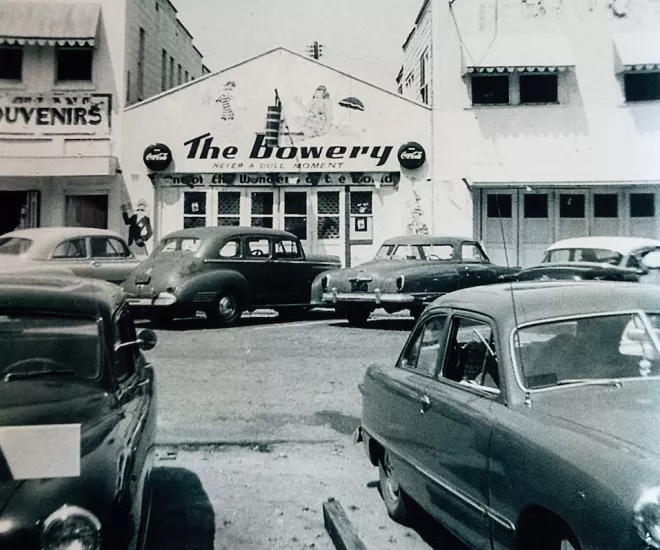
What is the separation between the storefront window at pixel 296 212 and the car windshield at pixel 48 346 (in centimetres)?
1658

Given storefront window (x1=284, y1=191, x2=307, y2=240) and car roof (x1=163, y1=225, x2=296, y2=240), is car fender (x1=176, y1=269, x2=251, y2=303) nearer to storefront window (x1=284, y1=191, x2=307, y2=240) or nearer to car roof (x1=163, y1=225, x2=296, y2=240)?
car roof (x1=163, y1=225, x2=296, y2=240)

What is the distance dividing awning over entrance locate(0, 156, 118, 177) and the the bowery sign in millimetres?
2306

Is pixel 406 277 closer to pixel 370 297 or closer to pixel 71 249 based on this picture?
pixel 370 297

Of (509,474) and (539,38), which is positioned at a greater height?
(539,38)

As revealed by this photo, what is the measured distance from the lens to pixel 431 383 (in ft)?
13.0

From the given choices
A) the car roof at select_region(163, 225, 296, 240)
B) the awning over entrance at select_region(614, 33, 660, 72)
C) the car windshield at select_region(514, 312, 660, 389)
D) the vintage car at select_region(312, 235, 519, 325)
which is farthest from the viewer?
the awning over entrance at select_region(614, 33, 660, 72)

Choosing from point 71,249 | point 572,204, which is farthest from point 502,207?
point 71,249

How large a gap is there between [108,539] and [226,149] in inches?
708

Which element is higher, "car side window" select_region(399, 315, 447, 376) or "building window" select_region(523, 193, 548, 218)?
"building window" select_region(523, 193, 548, 218)

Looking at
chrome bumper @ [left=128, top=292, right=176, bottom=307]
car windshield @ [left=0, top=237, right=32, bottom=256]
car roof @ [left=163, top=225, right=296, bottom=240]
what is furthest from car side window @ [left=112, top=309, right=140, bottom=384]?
car roof @ [left=163, top=225, right=296, bottom=240]

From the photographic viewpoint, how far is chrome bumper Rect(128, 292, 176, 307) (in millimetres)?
11672

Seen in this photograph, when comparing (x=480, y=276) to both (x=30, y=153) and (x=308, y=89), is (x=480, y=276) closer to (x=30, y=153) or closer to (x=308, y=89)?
(x=308, y=89)

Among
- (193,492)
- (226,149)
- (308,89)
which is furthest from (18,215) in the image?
(193,492)

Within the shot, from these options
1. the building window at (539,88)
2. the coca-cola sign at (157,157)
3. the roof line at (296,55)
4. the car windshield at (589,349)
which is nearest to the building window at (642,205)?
the building window at (539,88)
